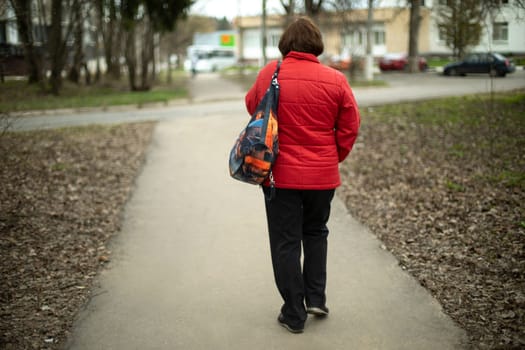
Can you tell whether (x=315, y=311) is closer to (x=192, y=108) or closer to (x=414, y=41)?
(x=192, y=108)

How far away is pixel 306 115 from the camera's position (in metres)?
3.54

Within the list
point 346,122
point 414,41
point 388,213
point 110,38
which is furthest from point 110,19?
point 414,41

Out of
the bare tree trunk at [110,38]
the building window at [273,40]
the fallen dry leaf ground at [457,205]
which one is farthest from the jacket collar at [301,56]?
the building window at [273,40]

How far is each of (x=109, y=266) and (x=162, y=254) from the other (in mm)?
517

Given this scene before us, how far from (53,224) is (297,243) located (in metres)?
3.74

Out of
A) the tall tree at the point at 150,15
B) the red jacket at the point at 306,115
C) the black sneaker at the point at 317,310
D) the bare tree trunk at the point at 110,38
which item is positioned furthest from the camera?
the bare tree trunk at the point at 110,38

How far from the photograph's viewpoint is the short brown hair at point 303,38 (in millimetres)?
3578

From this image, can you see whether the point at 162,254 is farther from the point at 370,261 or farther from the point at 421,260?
the point at 421,260

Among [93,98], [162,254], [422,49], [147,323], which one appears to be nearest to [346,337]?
[147,323]

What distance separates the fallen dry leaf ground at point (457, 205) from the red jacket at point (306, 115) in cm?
152

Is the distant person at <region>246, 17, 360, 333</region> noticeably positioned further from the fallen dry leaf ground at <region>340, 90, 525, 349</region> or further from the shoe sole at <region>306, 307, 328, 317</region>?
the fallen dry leaf ground at <region>340, 90, 525, 349</region>

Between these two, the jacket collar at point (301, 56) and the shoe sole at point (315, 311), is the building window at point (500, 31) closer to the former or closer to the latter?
the jacket collar at point (301, 56)

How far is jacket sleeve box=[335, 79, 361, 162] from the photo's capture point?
11.8 ft

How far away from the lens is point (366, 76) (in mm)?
29812
